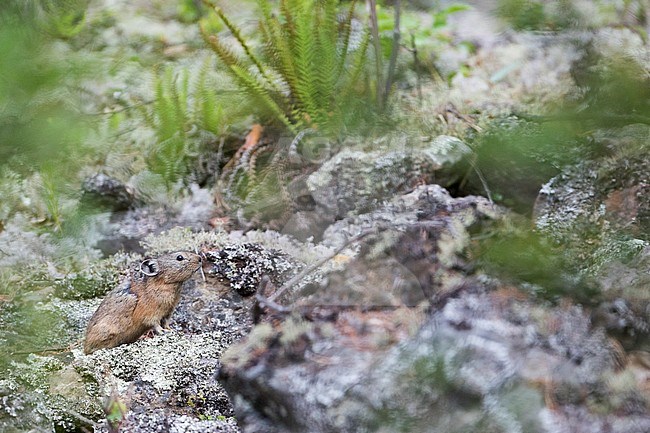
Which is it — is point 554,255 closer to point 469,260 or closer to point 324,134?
point 469,260

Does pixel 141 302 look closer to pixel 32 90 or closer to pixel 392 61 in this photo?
pixel 32 90

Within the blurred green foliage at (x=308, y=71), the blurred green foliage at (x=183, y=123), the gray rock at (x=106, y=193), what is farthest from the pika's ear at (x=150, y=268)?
the blurred green foliage at (x=308, y=71)

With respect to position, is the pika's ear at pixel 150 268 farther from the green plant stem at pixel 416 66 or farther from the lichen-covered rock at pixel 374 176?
the green plant stem at pixel 416 66

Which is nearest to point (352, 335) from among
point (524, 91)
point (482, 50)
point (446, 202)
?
point (446, 202)

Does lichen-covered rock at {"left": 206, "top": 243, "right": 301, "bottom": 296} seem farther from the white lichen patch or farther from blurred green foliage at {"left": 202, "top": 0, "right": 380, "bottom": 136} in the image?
blurred green foliage at {"left": 202, "top": 0, "right": 380, "bottom": 136}

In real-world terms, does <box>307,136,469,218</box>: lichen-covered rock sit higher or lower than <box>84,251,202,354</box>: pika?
A: higher

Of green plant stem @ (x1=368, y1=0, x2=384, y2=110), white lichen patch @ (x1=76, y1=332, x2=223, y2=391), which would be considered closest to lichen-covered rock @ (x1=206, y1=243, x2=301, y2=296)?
white lichen patch @ (x1=76, y1=332, x2=223, y2=391)
